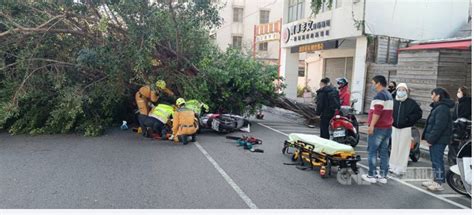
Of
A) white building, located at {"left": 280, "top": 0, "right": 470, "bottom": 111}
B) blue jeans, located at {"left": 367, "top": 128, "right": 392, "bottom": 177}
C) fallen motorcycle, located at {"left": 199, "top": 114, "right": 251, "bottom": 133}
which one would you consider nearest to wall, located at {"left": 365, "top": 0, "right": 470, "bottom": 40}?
white building, located at {"left": 280, "top": 0, "right": 470, "bottom": 111}

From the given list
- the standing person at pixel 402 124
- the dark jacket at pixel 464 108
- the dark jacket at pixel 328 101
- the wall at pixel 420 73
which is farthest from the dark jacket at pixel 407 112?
the wall at pixel 420 73

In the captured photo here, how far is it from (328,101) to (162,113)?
12.6ft

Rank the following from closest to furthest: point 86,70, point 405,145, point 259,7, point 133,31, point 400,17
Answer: point 405,145
point 133,31
point 86,70
point 400,17
point 259,7

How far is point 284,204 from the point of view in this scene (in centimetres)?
484

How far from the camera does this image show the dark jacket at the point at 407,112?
6.18 m

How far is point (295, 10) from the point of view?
802 inches

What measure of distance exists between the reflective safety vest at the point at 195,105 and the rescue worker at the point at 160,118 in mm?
466

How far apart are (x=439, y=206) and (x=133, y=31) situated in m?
7.09

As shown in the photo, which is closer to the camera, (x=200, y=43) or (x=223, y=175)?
(x=223, y=175)

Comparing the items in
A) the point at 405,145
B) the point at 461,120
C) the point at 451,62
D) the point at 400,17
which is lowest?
the point at 405,145

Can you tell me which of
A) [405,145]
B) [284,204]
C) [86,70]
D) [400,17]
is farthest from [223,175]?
[400,17]

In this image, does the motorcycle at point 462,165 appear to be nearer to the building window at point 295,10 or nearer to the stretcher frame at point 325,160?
the stretcher frame at point 325,160

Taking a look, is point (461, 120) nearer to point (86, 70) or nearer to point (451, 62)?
point (451, 62)

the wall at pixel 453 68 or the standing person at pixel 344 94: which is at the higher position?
the wall at pixel 453 68
